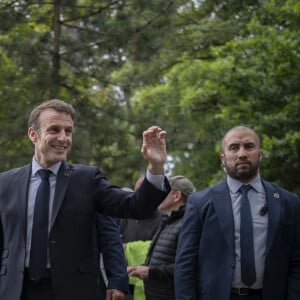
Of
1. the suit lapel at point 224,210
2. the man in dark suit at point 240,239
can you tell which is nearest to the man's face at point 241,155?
the man in dark suit at point 240,239

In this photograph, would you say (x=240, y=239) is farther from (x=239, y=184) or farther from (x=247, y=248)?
(x=239, y=184)

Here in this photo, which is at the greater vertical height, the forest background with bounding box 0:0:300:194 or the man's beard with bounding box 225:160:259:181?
the forest background with bounding box 0:0:300:194

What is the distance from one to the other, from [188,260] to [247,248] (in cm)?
44

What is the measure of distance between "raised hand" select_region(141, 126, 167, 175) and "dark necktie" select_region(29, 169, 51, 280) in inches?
Answer: 34.4

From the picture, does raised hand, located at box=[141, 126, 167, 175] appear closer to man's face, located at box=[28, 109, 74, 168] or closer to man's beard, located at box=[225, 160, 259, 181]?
man's face, located at box=[28, 109, 74, 168]

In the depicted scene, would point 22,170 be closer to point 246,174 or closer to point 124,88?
point 246,174

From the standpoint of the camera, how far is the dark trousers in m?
4.55

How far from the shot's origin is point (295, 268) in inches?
205

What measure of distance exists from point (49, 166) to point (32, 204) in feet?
0.98

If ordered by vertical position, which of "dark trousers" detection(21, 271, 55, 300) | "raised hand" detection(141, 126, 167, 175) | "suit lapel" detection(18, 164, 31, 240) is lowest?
"dark trousers" detection(21, 271, 55, 300)

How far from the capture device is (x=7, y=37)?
1265 cm

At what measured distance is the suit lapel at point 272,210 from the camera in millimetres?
5062

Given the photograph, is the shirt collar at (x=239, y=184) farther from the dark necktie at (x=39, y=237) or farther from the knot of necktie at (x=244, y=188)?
the dark necktie at (x=39, y=237)

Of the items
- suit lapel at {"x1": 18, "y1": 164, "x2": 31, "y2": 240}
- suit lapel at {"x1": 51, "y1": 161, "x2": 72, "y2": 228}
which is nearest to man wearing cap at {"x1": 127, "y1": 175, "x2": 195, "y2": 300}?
suit lapel at {"x1": 51, "y1": 161, "x2": 72, "y2": 228}
